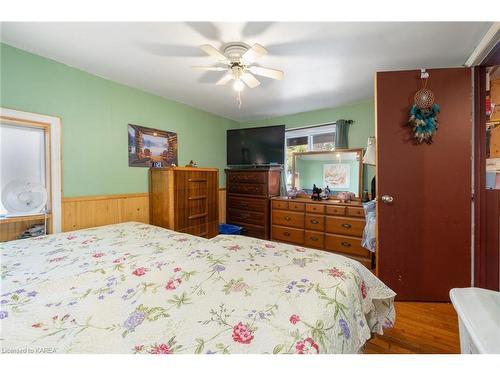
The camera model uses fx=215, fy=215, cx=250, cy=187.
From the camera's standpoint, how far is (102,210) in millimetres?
2344

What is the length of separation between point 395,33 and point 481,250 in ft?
6.37

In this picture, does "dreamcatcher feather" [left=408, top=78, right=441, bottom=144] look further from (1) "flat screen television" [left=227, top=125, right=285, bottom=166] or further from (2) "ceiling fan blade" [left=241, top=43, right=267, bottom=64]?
(1) "flat screen television" [left=227, top=125, right=285, bottom=166]

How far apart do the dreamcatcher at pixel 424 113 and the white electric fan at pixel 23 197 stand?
10.8ft

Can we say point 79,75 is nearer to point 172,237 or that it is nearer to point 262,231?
point 172,237

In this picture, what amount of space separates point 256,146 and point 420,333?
2983 mm

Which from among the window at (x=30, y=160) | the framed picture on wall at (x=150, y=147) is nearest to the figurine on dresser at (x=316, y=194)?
the framed picture on wall at (x=150, y=147)

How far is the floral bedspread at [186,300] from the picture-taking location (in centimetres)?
65

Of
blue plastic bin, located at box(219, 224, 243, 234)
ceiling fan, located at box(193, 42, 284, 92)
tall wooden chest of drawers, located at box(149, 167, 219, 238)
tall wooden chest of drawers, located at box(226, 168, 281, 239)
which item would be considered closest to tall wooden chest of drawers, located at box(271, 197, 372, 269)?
tall wooden chest of drawers, located at box(226, 168, 281, 239)

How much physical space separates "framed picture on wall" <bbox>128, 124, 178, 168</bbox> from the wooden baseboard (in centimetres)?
43

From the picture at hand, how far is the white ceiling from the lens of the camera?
1540 millimetres

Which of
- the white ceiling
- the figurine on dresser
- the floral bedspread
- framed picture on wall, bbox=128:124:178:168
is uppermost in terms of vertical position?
the white ceiling

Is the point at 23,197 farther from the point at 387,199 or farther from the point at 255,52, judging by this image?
the point at 387,199
